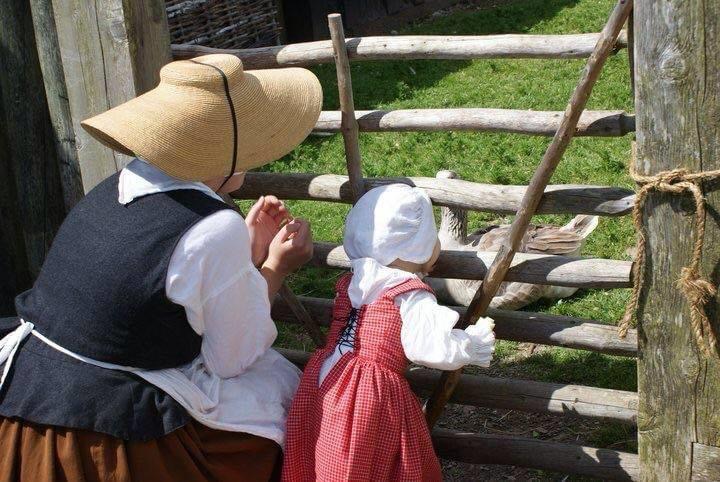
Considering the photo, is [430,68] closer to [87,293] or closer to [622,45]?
[622,45]

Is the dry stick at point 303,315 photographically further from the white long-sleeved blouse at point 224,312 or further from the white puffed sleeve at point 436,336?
the white puffed sleeve at point 436,336

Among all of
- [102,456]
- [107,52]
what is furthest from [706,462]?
[107,52]

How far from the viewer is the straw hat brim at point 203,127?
114 inches

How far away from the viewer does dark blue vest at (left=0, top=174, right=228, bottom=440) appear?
113 inches

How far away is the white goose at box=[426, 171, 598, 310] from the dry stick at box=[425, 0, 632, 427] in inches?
58.0

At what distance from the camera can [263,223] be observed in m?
3.49

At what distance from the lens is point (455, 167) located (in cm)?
687

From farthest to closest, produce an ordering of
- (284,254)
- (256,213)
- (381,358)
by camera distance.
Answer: (256,213) < (284,254) < (381,358)

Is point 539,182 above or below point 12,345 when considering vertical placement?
above

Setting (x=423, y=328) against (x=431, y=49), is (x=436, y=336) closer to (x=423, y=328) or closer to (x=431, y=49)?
(x=423, y=328)

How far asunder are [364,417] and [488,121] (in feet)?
4.10

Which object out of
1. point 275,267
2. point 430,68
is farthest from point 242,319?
point 430,68

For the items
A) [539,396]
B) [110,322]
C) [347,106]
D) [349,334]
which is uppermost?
[347,106]

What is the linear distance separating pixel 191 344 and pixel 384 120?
1.32m
